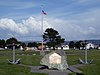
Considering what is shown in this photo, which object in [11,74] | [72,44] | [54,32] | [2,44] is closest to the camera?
[11,74]

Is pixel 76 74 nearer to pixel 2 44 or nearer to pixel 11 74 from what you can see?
pixel 11 74

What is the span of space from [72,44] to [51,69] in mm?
115781

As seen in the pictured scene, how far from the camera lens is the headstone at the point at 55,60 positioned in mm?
27641

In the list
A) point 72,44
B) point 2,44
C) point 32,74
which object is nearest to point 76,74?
point 32,74

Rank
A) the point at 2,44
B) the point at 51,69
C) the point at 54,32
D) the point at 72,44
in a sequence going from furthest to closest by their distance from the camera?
the point at 72,44 < the point at 2,44 < the point at 54,32 < the point at 51,69

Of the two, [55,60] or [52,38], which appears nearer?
[55,60]

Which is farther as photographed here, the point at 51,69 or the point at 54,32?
the point at 54,32

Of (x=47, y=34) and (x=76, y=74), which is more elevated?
(x=47, y=34)

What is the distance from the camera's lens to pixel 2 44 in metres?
131

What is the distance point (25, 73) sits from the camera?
2408 centimetres

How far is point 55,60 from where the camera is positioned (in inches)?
1114

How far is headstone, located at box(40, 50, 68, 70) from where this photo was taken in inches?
1088

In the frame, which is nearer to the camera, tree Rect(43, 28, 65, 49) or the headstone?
the headstone

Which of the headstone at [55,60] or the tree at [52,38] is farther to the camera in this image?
the tree at [52,38]
